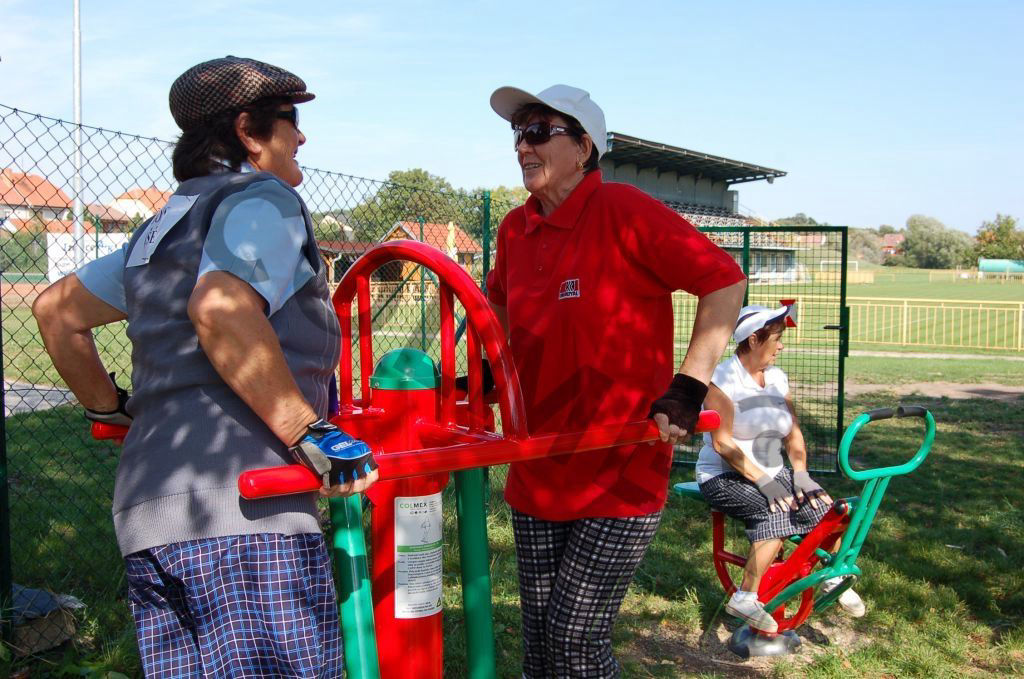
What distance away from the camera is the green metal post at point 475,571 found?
7.23 ft

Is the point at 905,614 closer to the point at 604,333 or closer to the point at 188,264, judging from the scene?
the point at 604,333

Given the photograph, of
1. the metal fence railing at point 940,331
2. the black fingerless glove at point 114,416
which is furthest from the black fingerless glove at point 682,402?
the metal fence railing at point 940,331

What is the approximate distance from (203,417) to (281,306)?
0.25 meters

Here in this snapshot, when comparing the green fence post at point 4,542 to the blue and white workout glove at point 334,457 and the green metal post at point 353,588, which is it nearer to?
the green metal post at point 353,588

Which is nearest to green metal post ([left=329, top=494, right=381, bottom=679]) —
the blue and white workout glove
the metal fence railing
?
the blue and white workout glove

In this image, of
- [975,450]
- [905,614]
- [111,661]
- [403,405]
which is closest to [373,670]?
[403,405]

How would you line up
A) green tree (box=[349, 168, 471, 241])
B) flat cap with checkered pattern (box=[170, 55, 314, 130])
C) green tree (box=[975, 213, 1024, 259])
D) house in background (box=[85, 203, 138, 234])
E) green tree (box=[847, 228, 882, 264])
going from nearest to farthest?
flat cap with checkered pattern (box=[170, 55, 314, 130]) → green tree (box=[349, 168, 471, 241]) → house in background (box=[85, 203, 138, 234]) → green tree (box=[975, 213, 1024, 259]) → green tree (box=[847, 228, 882, 264])

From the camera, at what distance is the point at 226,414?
1712 mm

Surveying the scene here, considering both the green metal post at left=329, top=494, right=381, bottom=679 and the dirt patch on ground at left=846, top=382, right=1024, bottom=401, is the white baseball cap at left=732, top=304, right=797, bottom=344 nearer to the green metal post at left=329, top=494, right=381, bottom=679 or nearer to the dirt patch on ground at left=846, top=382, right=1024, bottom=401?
the green metal post at left=329, top=494, right=381, bottom=679

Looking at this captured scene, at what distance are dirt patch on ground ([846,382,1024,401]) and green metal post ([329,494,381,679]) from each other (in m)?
11.0

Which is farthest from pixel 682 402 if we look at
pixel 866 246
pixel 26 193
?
pixel 866 246

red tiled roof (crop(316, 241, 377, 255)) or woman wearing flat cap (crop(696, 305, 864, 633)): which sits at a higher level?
red tiled roof (crop(316, 241, 377, 255))

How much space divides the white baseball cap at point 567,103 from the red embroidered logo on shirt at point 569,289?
1.37 feet

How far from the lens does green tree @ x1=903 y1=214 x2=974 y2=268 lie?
87.8 metres
